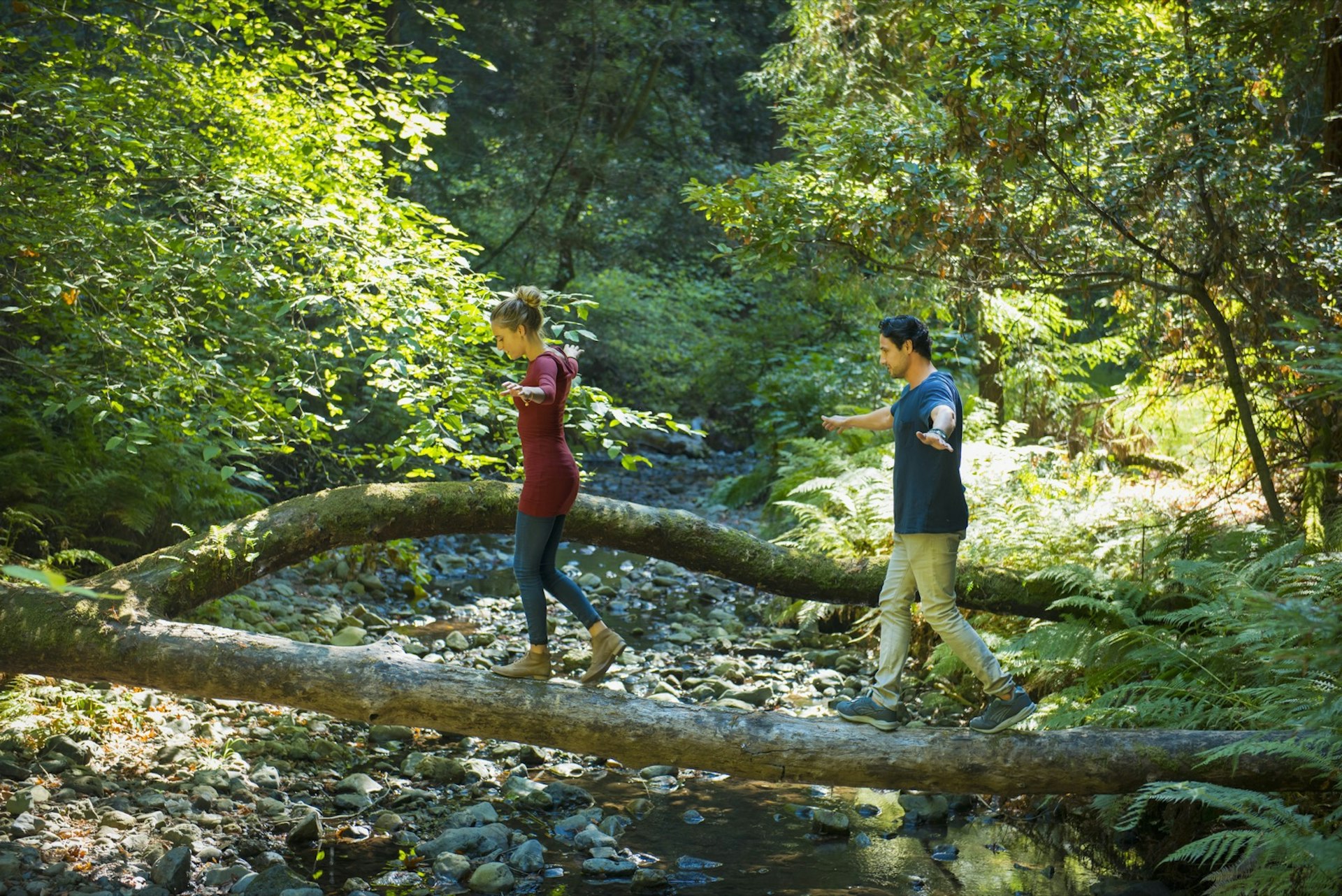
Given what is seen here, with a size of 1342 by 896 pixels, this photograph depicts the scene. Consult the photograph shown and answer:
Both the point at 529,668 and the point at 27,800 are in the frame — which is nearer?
the point at 529,668

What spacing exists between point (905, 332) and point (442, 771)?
3.94m

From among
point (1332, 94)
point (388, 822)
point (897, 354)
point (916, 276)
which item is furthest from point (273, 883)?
point (1332, 94)

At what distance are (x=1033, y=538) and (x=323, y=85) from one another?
6.17m

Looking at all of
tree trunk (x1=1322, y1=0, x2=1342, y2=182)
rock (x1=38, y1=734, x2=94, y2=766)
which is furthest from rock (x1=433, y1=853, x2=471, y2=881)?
tree trunk (x1=1322, y1=0, x2=1342, y2=182)

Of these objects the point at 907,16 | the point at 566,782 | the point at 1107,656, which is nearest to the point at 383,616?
the point at 566,782

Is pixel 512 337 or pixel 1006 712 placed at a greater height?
pixel 512 337

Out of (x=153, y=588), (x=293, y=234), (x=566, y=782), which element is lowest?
(x=566, y=782)

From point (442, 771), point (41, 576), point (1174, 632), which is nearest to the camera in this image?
point (41, 576)

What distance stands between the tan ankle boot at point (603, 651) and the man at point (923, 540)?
1.12 metres

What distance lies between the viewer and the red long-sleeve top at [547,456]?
4930 mm

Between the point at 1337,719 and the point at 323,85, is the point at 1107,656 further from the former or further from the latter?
the point at 323,85

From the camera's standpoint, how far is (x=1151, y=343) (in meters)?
8.49

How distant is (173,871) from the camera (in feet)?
16.0

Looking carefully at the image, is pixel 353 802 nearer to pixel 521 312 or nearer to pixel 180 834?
pixel 180 834
